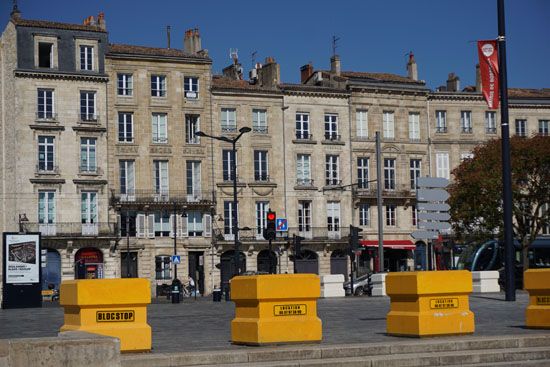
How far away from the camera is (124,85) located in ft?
219

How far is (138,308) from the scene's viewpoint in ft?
52.0

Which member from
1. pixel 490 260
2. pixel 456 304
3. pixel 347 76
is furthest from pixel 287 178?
pixel 456 304

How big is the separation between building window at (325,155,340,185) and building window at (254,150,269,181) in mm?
4401

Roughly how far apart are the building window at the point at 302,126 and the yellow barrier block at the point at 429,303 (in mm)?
54014

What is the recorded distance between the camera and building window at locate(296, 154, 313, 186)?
7181 centimetres

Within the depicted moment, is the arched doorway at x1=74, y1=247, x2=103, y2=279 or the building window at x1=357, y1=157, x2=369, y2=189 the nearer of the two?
the arched doorway at x1=74, y1=247, x2=103, y2=279

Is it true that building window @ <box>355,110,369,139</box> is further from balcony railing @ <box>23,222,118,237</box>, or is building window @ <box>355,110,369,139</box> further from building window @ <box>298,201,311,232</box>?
balcony railing @ <box>23,222,118,237</box>

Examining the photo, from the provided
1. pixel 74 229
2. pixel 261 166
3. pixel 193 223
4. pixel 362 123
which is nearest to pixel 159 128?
pixel 193 223

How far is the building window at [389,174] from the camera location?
73631mm

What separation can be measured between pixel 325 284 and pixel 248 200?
2664cm

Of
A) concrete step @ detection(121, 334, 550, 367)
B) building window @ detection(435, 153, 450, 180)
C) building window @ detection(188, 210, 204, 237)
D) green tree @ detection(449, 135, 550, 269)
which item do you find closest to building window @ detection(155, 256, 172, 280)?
Answer: building window @ detection(188, 210, 204, 237)

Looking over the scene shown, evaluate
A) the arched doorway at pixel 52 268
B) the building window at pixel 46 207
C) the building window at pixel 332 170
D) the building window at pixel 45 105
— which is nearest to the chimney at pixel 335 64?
the building window at pixel 332 170

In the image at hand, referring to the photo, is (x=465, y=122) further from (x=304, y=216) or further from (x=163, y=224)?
(x=163, y=224)

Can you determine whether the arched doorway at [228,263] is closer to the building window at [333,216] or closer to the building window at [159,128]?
the building window at [333,216]
